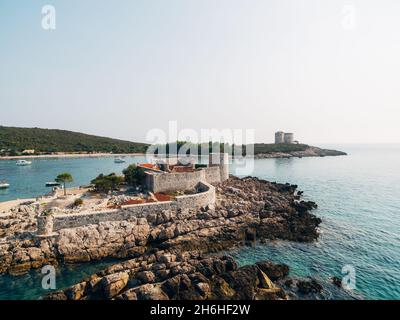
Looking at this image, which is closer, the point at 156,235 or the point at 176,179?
the point at 156,235

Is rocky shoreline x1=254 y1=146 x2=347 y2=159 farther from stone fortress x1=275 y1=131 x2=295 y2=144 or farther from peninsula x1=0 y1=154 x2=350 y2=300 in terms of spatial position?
peninsula x1=0 y1=154 x2=350 y2=300

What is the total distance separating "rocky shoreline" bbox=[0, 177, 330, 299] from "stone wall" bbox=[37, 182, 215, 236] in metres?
0.51

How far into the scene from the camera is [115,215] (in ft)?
69.8

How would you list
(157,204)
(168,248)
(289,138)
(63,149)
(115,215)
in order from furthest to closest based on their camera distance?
(289,138), (63,149), (157,204), (115,215), (168,248)

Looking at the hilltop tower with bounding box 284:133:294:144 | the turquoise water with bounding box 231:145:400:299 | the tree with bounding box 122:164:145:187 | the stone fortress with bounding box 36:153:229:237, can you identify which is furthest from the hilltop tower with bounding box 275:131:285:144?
the tree with bounding box 122:164:145:187

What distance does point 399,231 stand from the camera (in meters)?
25.4

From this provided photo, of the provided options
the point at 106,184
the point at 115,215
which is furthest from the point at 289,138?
the point at 115,215

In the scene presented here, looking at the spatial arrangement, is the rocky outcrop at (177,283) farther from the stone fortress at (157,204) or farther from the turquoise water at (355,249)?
the stone fortress at (157,204)

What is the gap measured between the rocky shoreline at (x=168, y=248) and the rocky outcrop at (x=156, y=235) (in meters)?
0.06

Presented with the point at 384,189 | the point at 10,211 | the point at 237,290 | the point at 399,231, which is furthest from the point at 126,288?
the point at 384,189

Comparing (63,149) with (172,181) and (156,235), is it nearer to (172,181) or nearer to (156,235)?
(172,181)

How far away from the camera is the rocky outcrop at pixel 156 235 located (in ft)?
57.5

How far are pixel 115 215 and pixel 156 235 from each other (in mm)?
3859
